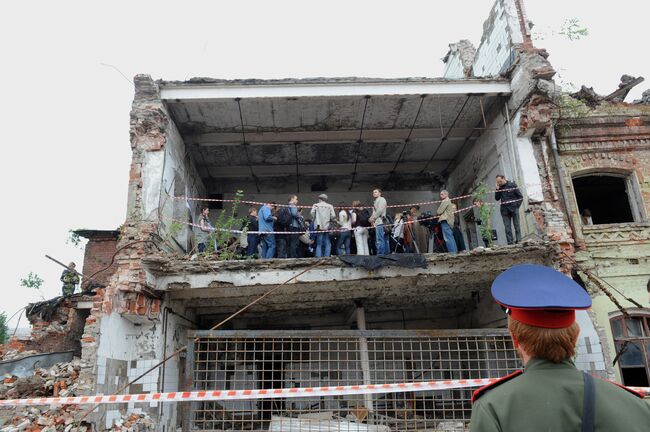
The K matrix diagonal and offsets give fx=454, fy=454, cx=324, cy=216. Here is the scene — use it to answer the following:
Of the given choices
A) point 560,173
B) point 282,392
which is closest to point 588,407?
point 282,392

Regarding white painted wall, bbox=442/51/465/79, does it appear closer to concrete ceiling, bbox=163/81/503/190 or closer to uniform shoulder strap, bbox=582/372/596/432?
concrete ceiling, bbox=163/81/503/190

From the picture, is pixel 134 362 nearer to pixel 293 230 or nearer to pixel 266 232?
pixel 266 232

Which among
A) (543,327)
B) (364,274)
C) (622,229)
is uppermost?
(622,229)

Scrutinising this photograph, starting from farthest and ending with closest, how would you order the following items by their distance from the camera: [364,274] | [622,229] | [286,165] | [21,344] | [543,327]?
[286,165] < [21,344] < [622,229] < [364,274] < [543,327]

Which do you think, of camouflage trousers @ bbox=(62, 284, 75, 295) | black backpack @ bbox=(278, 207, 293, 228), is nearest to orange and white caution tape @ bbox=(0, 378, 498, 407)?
black backpack @ bbox=(278, 207, 293, 228)

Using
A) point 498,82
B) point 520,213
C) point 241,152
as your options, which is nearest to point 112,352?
point 241,152

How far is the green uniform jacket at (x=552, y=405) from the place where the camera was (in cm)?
146

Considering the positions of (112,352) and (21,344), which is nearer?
(112,352)

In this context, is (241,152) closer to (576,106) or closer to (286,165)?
(286,165)

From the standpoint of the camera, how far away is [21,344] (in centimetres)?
1082

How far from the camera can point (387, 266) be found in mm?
9039

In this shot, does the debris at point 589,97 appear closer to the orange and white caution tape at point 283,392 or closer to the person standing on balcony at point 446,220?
the person standing on balcony at point 446,220

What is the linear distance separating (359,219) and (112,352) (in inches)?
223

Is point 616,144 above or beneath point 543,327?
above
